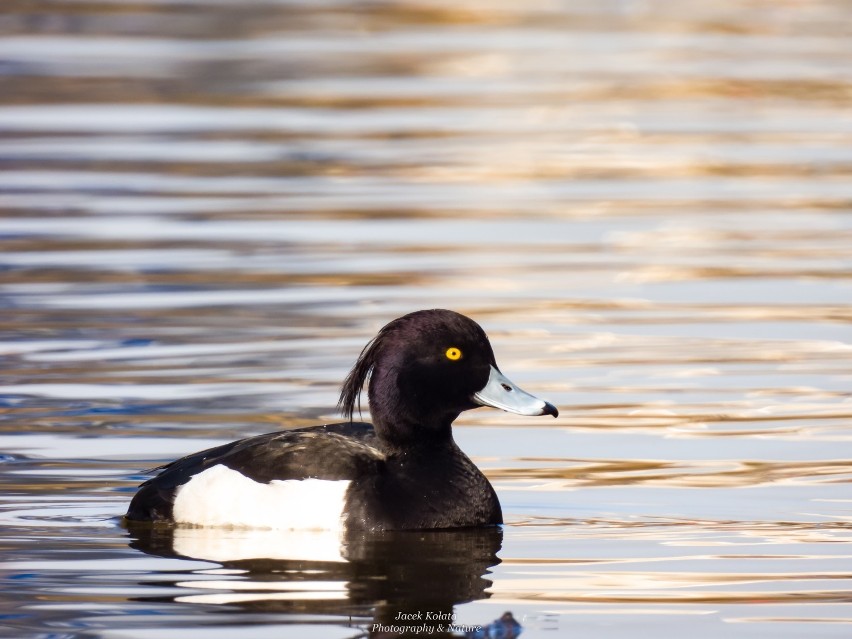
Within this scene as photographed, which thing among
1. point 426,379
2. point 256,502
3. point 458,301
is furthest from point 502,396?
point 458,301

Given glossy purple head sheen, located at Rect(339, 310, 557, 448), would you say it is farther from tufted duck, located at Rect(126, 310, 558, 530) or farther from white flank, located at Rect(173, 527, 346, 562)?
white flank, located at Rect(173, 527, 346, 562)

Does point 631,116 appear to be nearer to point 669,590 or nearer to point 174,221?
point 174,221

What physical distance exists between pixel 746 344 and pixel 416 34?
51.4 feet

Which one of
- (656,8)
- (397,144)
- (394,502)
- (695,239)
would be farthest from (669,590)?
(656,8)

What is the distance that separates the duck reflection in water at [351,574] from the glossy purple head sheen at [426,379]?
1.65ft

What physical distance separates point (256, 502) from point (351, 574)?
849 mm

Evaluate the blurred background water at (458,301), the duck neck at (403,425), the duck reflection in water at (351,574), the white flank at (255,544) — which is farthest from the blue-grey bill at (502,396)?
the white flank at (255,544)

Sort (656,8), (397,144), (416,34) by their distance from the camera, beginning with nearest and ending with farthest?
(397,144), (416,34), (656,8)

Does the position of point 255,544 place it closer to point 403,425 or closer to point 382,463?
point 382,463

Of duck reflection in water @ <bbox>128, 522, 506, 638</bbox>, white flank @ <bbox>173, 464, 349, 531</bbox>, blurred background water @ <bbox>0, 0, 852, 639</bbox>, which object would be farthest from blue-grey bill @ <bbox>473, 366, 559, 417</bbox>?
white flank @ <bbox>173, 464, 349, 531</bbox>

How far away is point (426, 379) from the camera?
320 inches

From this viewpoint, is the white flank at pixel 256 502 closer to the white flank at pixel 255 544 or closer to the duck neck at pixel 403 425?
the white flank at pixel 255 544

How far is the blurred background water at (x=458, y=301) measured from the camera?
7.10 metres

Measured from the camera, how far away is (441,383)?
8156 millimetres
